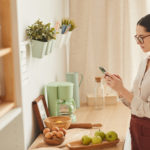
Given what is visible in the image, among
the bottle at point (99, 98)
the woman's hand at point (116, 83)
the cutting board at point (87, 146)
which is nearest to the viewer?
the cutting board at point (87, 146)

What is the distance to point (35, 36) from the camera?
214 cm

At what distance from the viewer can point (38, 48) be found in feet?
7.18

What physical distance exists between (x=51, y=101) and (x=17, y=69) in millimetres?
1103

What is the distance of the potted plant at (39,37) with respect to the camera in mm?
2137

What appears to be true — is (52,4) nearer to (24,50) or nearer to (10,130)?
(24,50)

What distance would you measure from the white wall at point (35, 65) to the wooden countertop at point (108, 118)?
0.14 metres

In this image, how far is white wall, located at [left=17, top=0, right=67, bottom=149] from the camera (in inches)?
81.7

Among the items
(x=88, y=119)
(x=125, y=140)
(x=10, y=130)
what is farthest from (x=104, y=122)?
(x=10, y=130)

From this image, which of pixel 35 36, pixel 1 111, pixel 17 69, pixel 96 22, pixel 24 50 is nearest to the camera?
pixel 1 111

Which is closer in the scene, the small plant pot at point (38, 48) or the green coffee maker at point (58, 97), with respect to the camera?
the small plant pot at point (38, 48)

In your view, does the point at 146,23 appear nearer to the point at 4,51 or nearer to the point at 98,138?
the point at 98,138

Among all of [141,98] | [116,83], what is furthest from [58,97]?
[141,98]

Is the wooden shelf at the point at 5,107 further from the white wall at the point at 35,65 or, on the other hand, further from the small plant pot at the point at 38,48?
the small plant pot at the point at 38,48

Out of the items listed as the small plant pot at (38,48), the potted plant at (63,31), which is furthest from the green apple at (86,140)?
the potted plant at (63,31)
